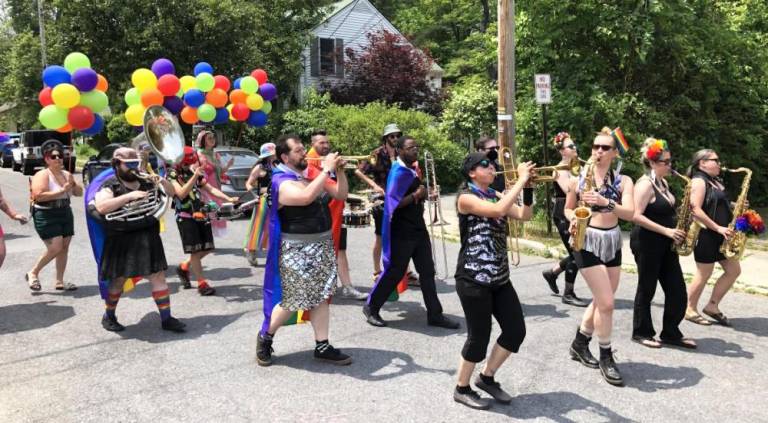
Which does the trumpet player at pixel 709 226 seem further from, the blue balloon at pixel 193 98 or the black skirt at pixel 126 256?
the blue balloon at pixel 193 98

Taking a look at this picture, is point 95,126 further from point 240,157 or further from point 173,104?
point 240,157

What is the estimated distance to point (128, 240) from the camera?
17.1ft

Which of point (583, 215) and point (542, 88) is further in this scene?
point (542, 88)

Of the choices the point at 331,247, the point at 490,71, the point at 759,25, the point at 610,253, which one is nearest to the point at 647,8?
the point at 759,25

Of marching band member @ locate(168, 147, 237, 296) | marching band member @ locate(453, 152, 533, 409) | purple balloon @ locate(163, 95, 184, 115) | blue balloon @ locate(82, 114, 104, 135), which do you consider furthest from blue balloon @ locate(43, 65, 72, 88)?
marching band member @ locate(453, 152, 533, 409)

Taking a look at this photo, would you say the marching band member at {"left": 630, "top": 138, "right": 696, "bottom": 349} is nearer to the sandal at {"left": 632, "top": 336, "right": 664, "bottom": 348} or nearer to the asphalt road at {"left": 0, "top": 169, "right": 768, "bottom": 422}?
the sandal at {"left": 632, "top": 336, "right": 664, "bottom": 348}

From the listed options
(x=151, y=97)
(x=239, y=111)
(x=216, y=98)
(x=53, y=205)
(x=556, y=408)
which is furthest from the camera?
(x=239, y=111)

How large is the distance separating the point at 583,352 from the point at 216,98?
574cm

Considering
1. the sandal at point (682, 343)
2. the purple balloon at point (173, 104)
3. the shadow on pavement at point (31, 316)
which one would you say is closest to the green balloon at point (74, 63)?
the purple balloon at point (173, 104)

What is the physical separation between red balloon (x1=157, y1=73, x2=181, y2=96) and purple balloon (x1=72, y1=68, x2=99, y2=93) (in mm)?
859

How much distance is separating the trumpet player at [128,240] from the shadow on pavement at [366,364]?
1.42 metres

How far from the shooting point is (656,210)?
493 cm

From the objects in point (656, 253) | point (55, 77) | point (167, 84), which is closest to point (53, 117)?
point (55, 77)

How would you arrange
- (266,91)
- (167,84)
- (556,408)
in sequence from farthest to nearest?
(266,91), (167,84), (556,408)
